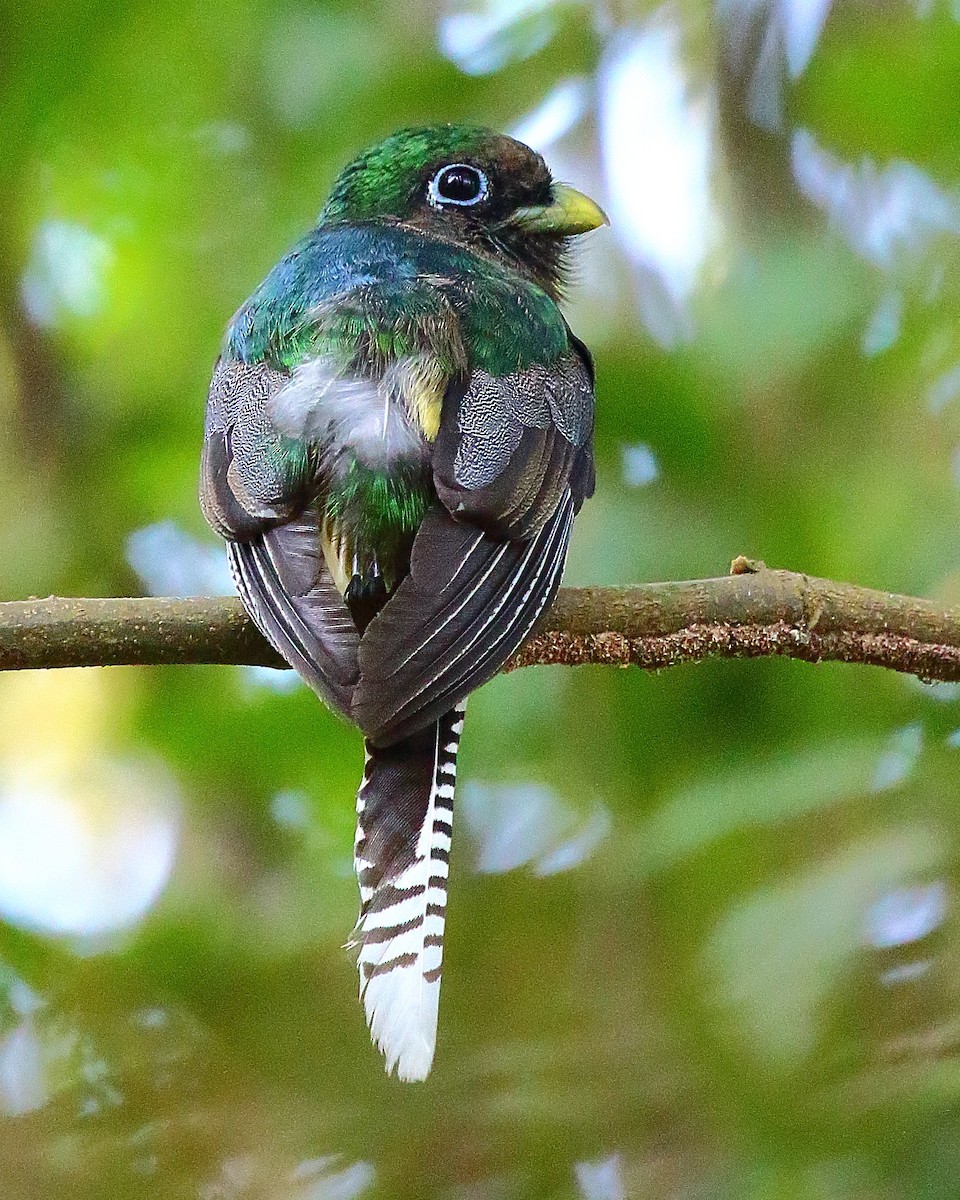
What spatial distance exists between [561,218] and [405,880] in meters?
1.95

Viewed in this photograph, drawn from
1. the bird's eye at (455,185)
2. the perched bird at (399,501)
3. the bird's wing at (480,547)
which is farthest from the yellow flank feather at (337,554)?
the bird's eye at (455,185)

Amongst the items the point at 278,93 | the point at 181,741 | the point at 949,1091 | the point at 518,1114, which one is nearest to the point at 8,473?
the point at 181,741

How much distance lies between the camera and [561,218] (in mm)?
4219

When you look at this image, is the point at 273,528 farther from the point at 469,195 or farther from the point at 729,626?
the point at 469,195

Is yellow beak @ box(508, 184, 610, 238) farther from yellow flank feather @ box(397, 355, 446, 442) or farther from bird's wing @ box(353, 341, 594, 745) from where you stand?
yellow flank feather @ box(397, 355, 446, 442)

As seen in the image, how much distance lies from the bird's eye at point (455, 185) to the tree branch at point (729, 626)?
4.72 ft

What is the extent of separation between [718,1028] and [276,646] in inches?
42.4

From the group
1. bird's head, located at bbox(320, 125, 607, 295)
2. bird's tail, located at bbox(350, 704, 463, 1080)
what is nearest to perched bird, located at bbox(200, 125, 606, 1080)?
bird's tail, located at bbox(350, 704, 463, 1080)

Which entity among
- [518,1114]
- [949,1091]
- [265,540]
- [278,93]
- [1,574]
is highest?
[278,93]

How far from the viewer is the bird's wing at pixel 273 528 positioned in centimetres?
280

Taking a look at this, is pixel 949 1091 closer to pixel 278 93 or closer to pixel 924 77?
pixel 924 77

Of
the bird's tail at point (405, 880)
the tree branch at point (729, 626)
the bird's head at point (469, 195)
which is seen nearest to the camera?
the bird's tail at point (405, 880)

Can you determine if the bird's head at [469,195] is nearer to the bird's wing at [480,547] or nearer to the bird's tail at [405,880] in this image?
the bird's wing at [480,547]

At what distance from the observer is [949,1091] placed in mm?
2619
